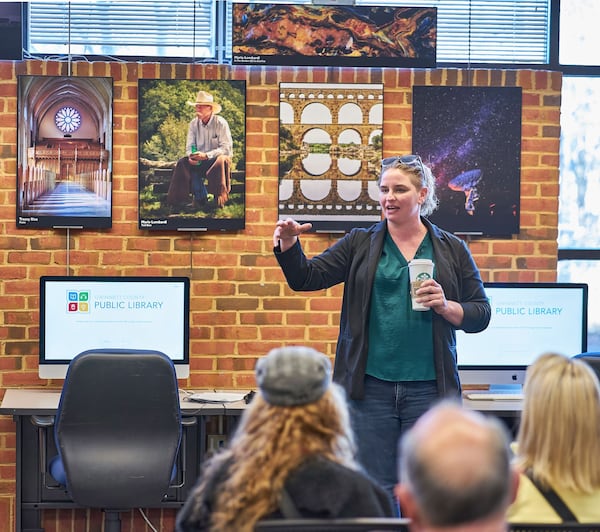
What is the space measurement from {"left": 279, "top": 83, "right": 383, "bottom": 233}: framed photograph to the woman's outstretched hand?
1.30 meters

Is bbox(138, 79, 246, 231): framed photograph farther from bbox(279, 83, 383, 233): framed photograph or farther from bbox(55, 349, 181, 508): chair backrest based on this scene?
bbox(55, 349, 181, 508): chair backrest

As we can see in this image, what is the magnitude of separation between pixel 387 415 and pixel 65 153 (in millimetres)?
2228

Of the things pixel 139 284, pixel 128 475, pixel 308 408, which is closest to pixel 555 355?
pixel 308 408

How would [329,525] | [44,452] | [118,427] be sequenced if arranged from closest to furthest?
[329,525]
[118,427]
[44,452]

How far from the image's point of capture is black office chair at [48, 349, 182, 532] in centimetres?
366

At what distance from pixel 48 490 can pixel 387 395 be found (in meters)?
1.91

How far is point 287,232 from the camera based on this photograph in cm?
331

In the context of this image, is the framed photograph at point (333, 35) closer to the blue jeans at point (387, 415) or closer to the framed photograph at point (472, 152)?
the framed photograph at point (472, 152)

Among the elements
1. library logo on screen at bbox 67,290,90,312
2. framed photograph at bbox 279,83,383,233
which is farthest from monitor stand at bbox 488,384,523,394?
library logo on screen at bbox 67,290,90,312

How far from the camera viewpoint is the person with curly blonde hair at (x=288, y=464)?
1767 millimetres

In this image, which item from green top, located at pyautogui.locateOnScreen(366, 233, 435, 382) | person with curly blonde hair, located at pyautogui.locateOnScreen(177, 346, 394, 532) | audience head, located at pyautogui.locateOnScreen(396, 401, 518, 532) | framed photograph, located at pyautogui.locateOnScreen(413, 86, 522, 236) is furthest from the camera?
framed photograph, located at pyautogui.locateOnScreen(413, 86, 522, 236)

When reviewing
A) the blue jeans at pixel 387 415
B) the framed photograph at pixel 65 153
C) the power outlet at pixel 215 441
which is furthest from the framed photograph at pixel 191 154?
the blue jeans at pixel 387 415

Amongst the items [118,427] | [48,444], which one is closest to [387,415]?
[118,427]

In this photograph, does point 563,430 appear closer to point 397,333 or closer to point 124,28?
point 397,333
